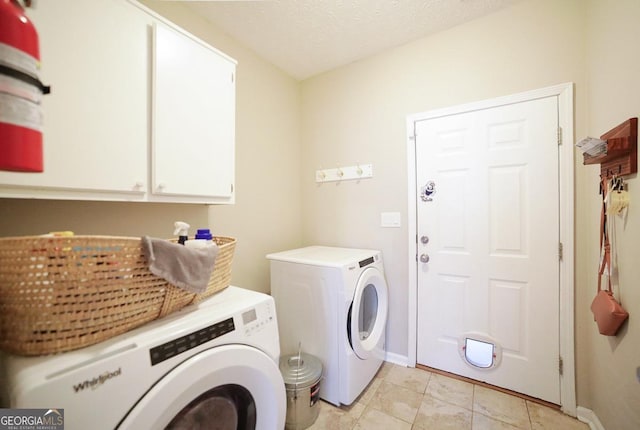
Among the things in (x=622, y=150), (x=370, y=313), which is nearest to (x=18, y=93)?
(x=622, y=150)

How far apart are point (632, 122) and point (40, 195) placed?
2.36m

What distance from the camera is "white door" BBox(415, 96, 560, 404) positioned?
1565 mm

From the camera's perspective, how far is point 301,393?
4.56 feet

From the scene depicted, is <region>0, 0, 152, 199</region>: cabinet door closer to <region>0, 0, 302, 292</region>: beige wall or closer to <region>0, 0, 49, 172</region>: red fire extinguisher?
<region>0, 0, 302, 292</region>: beige wall

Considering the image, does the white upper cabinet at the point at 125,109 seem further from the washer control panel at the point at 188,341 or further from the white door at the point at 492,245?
the white door at the point at 492,245

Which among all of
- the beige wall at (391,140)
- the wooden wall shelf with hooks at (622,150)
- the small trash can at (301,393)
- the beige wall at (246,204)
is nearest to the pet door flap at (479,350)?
the beige wall at (391,140)

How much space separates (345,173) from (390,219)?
24.1 inches

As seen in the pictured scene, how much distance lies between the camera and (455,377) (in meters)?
1.84

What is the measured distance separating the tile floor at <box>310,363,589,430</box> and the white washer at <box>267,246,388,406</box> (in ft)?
0.30

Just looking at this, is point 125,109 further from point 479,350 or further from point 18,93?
point 479,350

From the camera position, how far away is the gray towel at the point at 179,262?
0.72 meters

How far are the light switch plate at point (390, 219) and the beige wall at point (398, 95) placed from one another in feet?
0.14

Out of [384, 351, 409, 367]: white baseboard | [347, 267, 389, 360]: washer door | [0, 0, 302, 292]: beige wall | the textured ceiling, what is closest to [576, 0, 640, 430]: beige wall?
the textured ceiling

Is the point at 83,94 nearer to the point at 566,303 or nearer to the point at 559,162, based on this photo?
the point at 559,162
